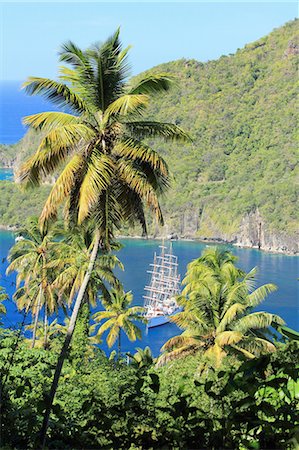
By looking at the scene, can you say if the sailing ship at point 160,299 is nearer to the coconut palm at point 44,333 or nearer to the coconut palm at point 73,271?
the coconut palm at point 44,333

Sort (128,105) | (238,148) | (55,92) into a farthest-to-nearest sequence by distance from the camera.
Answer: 1. (238,148)
2. (55,92)
3. (128,105)

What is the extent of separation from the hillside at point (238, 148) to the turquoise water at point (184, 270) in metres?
3.25

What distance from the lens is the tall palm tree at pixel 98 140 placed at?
5.63 metres

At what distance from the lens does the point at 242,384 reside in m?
1.48

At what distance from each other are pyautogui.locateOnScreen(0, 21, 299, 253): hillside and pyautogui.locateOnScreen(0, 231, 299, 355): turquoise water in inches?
128

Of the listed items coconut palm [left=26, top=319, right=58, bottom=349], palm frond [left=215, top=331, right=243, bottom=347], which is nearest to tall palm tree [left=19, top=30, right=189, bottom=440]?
palm frond [left=215, top=331, right=243, bottom=347]

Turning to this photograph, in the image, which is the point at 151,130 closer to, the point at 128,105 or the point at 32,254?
the point at 128,105

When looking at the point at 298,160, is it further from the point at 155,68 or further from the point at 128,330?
the point at 128,330

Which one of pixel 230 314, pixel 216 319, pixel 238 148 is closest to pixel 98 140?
pixel 230 314

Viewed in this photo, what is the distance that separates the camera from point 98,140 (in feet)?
18.8

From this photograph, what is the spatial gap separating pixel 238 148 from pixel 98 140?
64.8 meters

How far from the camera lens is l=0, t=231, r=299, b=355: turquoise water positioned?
34.1m

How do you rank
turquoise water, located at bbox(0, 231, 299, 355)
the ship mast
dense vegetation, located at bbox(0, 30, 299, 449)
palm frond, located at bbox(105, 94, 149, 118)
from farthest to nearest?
the ship mast < turquoise water, located at bbox(0, 231, 299, 355) < palm frond, located at bbox(105, 94, 149, 118) < dense vegetation, located at bbox(0, 30, 299, 449)

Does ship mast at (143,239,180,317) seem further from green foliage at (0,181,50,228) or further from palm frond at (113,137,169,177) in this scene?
palm frond at (113,137,169,177)
